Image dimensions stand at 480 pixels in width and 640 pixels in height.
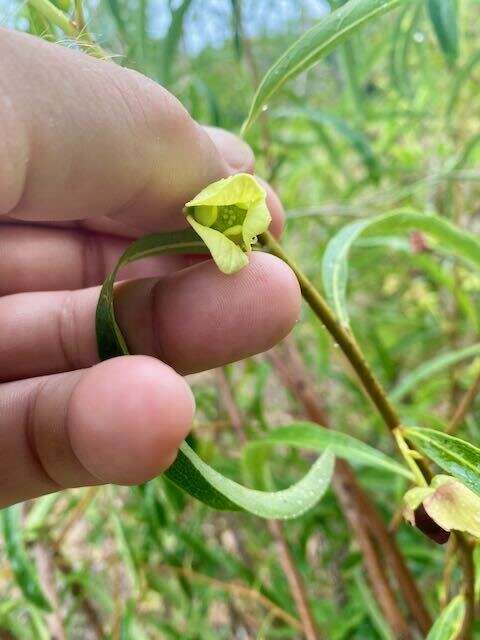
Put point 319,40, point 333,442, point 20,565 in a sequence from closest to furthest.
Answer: point 319,40
point 333,442
point 20,565

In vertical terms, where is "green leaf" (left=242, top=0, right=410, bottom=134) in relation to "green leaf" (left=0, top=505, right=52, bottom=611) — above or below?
above

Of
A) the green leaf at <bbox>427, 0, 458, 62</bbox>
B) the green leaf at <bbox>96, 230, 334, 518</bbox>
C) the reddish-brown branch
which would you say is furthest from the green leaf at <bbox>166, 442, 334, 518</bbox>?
the green leaf at <bbox>427, 0, 458, 62</bbox>

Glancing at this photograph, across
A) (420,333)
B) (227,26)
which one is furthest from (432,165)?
(227,26)

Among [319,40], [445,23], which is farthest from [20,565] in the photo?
[445,23]

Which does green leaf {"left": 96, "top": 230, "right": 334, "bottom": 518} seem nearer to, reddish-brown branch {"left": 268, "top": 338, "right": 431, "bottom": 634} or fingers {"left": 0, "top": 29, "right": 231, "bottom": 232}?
fingers {"left": 0, "top": 29, "right": 231, "bottom": 232}

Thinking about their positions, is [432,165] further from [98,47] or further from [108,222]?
[98,47]

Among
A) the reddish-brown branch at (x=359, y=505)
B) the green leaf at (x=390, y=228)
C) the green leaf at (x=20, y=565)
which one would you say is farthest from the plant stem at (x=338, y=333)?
the green leaf at (x=20, y=565)

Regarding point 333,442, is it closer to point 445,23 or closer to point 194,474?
point 194,474
